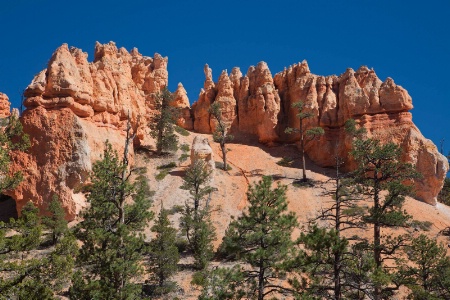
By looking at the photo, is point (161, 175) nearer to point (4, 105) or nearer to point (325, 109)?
point (325, 109)

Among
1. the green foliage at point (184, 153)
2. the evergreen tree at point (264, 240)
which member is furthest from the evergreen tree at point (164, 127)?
the evergreen tree at point (264, 240)

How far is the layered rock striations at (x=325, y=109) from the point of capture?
4953 centimetres

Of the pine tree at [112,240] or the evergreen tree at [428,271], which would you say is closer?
the pine tree at [112,240]

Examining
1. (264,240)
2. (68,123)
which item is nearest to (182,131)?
(68,123)

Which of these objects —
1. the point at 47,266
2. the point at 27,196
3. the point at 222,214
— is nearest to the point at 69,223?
Answer: the point at 27,196

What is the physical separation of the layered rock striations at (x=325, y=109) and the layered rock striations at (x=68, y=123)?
63.8 ft

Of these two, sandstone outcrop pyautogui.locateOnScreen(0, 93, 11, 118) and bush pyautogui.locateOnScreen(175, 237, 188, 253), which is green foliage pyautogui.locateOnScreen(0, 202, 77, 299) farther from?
sandstone outcrop pyautogui.locateOnScreen(0, 93, 11, 118)

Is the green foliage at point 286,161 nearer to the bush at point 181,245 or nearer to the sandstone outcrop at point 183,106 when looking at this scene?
the sandstone outcrop at point 183,106

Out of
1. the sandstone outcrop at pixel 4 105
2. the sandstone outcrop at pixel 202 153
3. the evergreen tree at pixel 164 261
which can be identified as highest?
the sandstone outcrop at pixel 4 105

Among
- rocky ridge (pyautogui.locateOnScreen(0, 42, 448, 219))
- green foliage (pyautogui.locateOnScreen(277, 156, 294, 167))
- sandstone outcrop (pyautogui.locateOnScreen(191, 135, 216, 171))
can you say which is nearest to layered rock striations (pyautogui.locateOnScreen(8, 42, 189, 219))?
rocky ridge (pyautogui.locateOnScreen(0, 42, 448, 219))

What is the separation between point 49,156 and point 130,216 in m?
22.9

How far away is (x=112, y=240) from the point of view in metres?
19.5

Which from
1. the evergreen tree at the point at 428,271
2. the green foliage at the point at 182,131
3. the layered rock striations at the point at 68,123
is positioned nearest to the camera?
the evergreen tree at the point at 428,271

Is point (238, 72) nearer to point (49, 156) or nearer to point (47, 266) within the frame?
point (49, 156)
